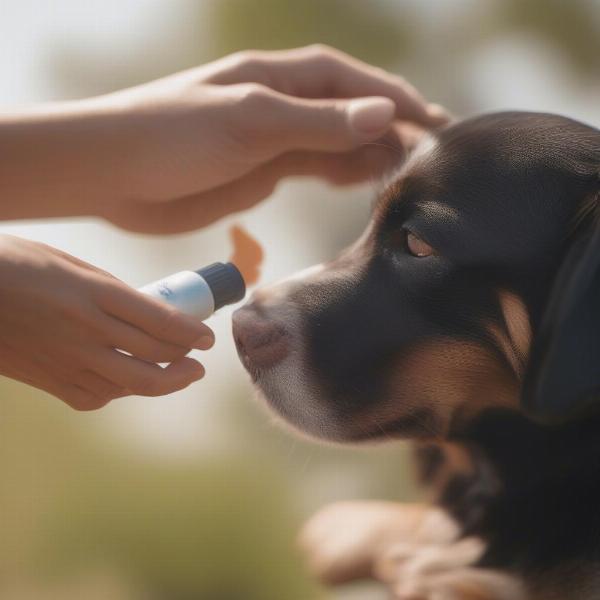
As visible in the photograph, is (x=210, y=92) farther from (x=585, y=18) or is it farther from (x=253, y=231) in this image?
(x=585, y=18)

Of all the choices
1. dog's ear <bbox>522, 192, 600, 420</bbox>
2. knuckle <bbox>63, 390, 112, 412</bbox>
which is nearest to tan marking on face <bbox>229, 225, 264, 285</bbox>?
knuckle <bbox>63, 390, 112, 412</bbox>

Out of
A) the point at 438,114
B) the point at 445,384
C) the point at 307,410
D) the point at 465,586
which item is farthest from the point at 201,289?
the point at 438,114

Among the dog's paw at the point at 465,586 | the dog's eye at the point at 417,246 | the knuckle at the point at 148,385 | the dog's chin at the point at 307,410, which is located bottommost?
the dog's paw at the point at 465,586

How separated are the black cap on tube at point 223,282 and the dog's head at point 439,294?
3.6 inches

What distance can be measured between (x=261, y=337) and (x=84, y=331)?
32 centimetres

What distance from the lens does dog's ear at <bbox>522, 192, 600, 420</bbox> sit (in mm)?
979

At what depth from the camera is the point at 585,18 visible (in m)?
1.79

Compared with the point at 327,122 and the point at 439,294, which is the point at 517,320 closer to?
the point at 439,294

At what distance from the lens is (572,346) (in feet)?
3.22

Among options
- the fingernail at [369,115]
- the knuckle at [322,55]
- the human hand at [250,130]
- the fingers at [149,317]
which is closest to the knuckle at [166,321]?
the fingers at [149,317]

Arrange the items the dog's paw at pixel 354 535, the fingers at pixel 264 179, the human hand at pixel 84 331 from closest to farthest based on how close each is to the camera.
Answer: the human hand at pixel 84 331
the fingers at pixel 264 179
the dog's paw at pixel 354 535

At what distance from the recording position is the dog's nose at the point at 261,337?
1202 millimetres

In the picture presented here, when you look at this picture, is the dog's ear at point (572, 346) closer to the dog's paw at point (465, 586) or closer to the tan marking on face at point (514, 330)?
the tan marking on face at point (514, 330)

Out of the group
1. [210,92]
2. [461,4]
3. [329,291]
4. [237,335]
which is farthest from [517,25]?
[237,335]
